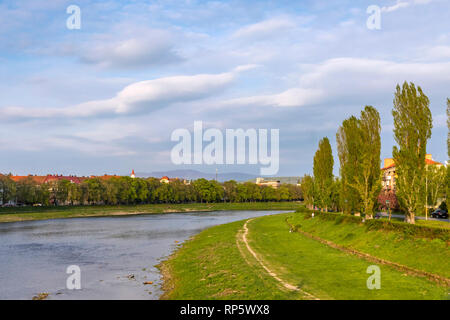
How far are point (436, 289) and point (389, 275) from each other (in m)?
3.82

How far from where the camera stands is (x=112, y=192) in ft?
464

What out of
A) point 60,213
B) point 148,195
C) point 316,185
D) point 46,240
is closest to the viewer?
point 46,240

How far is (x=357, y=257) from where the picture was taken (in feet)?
103

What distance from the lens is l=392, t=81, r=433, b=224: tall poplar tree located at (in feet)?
122

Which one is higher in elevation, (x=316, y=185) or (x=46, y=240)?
(x=316, y=185)

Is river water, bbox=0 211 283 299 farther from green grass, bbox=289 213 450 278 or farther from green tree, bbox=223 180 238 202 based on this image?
green tree, bbox=223 180 238 202

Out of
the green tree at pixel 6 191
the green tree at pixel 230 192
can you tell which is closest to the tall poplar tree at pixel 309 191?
the green tree at pixel 6 191

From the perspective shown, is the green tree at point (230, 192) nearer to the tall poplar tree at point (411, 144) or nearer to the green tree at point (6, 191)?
the green tree at point (6, 191)

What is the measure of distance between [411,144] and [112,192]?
12061 centimetres

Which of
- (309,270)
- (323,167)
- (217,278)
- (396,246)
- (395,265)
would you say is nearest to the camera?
(395,265)

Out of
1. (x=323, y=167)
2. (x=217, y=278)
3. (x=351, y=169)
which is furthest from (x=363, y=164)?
(x=323, y=167)
